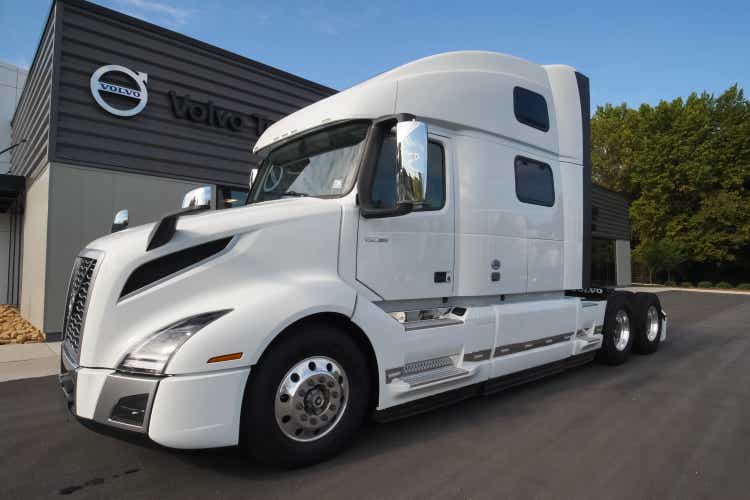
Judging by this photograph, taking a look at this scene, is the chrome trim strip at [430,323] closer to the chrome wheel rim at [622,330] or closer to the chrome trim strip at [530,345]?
the chrome trim strip at [530,345]

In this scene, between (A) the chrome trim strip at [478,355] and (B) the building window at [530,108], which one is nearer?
(A) the chrome trim strip at [478,355]

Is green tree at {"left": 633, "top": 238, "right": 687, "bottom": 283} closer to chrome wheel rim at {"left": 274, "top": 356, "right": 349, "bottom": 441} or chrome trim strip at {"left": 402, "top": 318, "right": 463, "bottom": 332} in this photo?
chrome trim strip at {"left": 402, "top": 318, "right": 463, "bottom": 332}

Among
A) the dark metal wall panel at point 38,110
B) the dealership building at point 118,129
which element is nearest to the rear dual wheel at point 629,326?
the dealership building at point 118,129

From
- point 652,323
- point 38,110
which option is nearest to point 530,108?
point 652,323

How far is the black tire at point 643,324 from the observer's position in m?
6.53

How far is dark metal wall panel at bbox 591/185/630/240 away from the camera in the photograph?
2347 centimetres

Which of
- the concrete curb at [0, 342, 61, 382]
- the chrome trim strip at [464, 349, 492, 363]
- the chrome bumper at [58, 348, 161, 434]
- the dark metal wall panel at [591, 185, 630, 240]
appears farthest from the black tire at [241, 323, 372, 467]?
the dark metal wall panel at [591, 185, 630, 240]

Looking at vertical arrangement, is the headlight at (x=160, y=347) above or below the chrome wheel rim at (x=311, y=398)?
above

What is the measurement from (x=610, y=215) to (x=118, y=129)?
2419 cm

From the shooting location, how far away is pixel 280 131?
4164 mm

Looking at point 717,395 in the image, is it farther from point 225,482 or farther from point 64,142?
point 64,142

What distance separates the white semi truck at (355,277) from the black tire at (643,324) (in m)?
1.82

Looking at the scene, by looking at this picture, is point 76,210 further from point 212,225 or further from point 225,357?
point 225,357

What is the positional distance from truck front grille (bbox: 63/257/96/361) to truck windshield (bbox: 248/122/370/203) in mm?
1453
